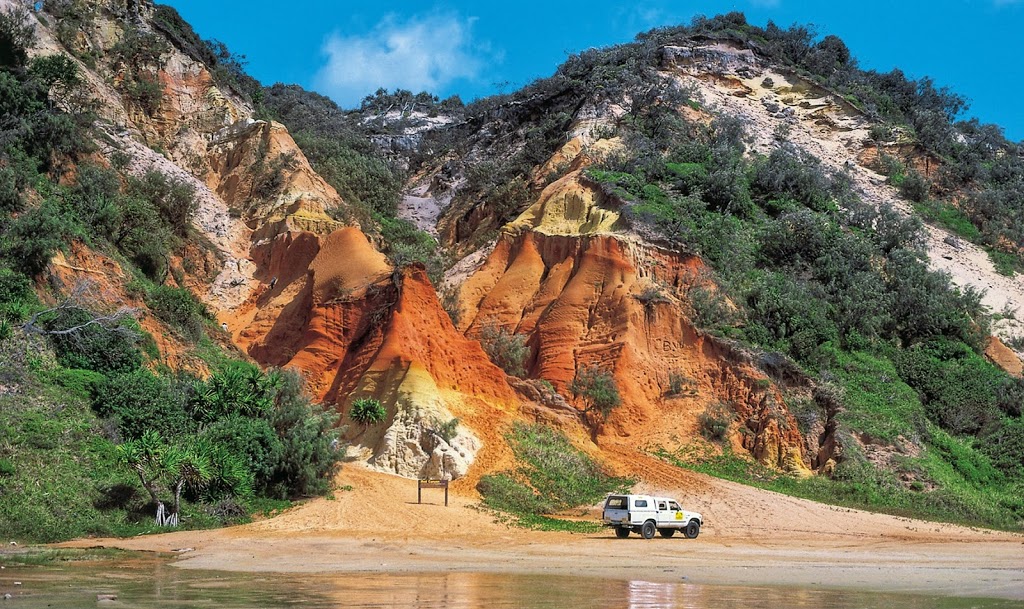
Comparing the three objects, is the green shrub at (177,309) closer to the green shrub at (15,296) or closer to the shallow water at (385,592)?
the green shrub at (15,296)

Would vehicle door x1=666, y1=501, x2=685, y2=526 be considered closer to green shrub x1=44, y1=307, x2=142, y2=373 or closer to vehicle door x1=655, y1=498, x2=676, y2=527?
vehicle door x1=655, y1=498, x2=676, y2=527

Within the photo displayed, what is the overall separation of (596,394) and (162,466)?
1866 cm

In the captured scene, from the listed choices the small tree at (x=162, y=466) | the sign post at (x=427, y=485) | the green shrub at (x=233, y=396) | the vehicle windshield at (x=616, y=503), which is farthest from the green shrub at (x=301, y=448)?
the vehicle windshield at (x=616, y=503)

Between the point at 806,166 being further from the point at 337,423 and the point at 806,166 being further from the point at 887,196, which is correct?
the point at 337,423

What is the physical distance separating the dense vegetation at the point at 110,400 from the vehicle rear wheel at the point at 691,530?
1071cm

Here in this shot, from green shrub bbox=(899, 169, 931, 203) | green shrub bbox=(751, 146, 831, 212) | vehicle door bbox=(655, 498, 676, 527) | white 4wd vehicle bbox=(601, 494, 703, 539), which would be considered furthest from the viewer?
green shrub bbox=(899, 169, 931, 203)

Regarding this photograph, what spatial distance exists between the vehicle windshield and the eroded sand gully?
3.00 ft

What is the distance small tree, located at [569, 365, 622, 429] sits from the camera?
36781 millimetres

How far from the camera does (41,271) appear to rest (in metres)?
30.3

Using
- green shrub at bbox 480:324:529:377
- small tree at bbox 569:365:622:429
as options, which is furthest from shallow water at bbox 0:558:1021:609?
green shrub at bbox 480:324:529:377

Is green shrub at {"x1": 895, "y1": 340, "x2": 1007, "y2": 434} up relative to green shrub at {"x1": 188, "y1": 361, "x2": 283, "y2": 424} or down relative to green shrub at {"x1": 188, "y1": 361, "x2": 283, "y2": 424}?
up

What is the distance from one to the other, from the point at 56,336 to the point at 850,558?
2326 centimetres

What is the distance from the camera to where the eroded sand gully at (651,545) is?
1873 cm

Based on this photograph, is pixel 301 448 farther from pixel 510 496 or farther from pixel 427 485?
pixel 510 496
